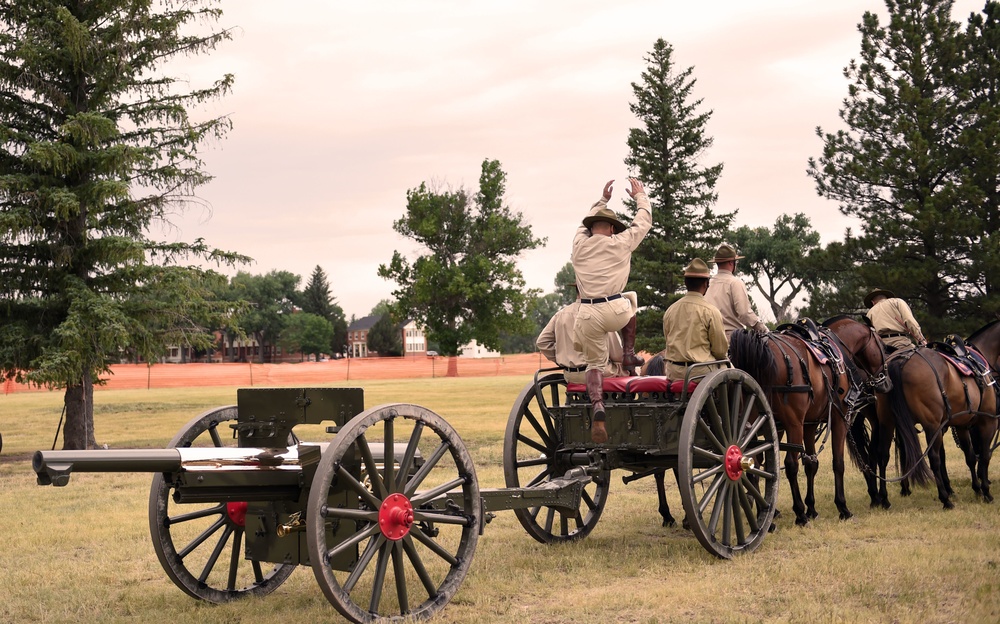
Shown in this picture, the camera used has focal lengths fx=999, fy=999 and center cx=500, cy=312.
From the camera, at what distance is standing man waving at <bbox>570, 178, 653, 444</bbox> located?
7.81 metres

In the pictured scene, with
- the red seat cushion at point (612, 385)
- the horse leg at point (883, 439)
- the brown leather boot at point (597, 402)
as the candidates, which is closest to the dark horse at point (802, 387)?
the horse leg at point (883, 439)

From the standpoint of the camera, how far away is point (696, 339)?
8.10 m

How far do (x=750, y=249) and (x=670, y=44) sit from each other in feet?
74.6

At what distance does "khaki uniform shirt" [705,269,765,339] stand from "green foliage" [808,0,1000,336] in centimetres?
1930

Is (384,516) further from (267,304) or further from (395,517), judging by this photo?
(267,304)

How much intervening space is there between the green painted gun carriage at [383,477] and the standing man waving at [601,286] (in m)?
0.26

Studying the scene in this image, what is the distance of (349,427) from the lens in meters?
5.46

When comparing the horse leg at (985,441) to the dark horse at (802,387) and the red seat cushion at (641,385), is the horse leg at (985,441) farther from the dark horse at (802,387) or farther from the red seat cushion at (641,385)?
the red seat cushion at (641,385)

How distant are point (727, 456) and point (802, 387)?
5.76ft

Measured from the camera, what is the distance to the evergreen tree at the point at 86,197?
1586 centimetres

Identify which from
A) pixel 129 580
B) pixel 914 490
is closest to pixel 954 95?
pixel 914 490

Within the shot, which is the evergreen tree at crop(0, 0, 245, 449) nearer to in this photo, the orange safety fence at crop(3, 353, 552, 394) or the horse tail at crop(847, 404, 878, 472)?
the horse tail at crop(847, 404, 878, 472)

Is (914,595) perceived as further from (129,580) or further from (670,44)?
(670,44)

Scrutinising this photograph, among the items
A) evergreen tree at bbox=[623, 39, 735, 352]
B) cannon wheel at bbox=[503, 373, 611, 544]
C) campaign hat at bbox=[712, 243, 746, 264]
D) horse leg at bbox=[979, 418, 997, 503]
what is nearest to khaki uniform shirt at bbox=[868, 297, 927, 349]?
horse leg at bbox=[979, 418, 997, 503]
